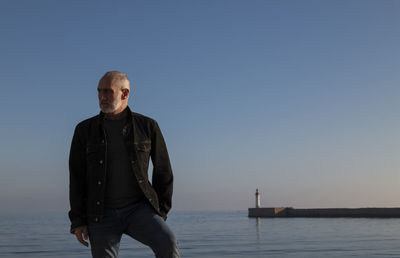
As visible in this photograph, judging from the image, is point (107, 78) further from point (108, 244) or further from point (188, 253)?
point (188, 253)

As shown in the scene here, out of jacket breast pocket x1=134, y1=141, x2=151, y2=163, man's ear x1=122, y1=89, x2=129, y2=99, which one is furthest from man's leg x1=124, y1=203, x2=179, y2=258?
man's ear x1=122, y1=89, x2=129, y2=99

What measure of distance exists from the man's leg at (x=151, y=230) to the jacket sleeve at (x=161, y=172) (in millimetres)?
169

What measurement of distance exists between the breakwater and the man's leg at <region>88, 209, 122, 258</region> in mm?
50379

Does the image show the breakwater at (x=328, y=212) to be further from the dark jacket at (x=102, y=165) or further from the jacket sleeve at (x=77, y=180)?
the jacket sleeve at (x=77, y=180)

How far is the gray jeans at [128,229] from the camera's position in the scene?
3.14m

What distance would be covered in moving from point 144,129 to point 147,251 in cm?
1527

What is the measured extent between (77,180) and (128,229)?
56cm

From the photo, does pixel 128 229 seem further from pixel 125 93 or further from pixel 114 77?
pixel 114 77

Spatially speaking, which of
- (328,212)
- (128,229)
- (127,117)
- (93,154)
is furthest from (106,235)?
(328,212)

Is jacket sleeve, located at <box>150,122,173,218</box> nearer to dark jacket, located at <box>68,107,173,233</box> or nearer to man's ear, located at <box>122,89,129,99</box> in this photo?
dark jacket, located at <box>68,107,173,233</box>

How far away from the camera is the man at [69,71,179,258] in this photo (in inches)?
127

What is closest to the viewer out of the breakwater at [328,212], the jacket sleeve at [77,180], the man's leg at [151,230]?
the man's leg at [151,230]

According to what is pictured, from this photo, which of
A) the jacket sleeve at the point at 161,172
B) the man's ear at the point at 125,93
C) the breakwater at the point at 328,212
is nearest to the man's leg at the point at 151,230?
the jacket sleeve at the point at 161,172

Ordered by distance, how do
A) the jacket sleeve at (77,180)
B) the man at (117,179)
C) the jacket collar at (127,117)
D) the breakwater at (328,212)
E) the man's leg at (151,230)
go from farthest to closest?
the breakwater at (328,212), the jacket collar at (127,117), the jacket sleeve at (77,180), the man at (117,179), the man's leg at (151,230)
